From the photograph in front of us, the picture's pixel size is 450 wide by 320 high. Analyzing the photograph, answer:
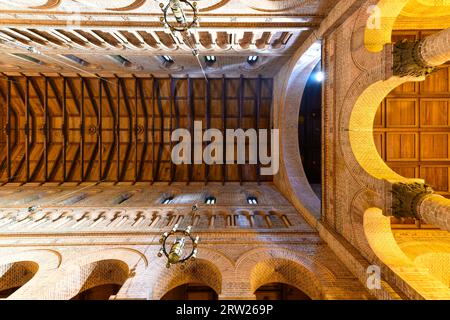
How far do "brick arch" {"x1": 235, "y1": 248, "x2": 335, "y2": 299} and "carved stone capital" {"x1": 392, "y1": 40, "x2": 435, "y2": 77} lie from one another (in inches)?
199

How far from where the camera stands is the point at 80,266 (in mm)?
6895

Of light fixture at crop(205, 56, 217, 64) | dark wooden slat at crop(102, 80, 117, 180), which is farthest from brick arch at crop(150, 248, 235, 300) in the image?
dark wooden slat at crop(102, 80, 117, 180)

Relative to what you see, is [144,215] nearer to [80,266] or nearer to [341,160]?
[80,266]

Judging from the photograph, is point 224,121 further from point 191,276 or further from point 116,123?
point 191,276

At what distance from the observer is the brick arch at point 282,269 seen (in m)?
6.50

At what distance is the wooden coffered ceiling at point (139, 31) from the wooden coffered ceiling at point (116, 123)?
1839 millimetres

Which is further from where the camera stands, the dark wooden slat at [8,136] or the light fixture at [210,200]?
the dark wooden slat at [8,136]

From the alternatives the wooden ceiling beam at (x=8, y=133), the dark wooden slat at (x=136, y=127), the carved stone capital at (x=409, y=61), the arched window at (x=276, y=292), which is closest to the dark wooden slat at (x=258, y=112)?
the arched window at (x=276, y=292)

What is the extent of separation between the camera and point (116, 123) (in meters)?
14.9

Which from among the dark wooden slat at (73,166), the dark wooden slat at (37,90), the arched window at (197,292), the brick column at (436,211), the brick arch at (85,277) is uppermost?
the dark wooden slat at (37,90)

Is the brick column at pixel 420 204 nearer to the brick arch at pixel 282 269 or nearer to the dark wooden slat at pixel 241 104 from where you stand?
the brick arch at pixel 282 269

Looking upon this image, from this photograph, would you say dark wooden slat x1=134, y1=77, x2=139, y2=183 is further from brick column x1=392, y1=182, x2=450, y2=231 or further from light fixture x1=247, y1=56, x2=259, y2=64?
brick column x1=392, y1=182, x2=450, y2=231

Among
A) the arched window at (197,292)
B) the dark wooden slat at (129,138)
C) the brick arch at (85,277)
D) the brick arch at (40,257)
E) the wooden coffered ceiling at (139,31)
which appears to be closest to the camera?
the brick arch at (85,277)
